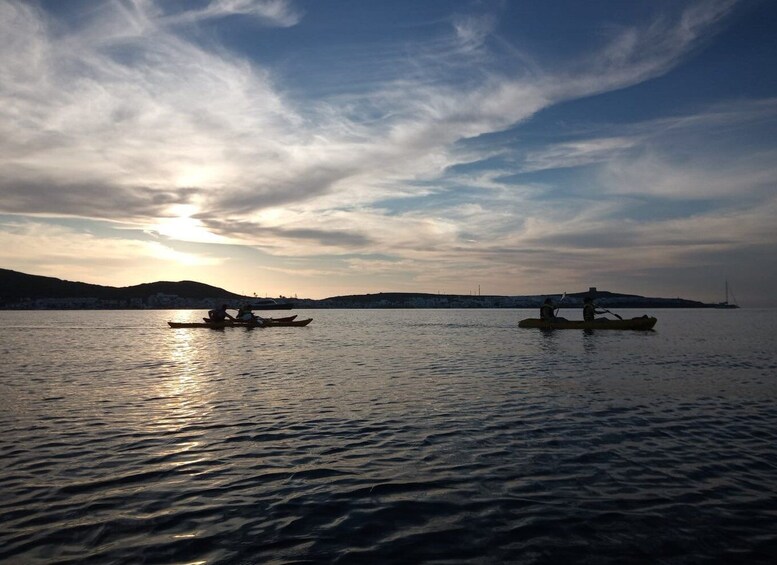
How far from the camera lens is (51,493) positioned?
9.91 metres

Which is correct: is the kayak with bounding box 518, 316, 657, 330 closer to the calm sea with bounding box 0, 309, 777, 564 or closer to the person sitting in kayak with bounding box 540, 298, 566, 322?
the person sitting in kayak with bounding box 540, 298, 566, 322

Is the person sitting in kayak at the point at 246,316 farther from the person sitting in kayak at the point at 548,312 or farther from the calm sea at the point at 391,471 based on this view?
the calm sea at the point at 391,471

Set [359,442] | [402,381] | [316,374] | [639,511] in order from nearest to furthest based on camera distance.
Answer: [639,511] < [359,442] < [402,381] < [316,374]

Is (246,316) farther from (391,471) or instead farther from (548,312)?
(391,471)

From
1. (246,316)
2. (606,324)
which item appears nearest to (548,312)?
(606,324)

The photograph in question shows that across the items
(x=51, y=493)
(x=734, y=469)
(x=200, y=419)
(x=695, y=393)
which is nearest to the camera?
(x=51, y=493)

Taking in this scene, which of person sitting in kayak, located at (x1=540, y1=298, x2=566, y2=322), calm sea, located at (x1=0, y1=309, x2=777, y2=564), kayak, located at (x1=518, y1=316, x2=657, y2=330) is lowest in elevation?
calm sea, located at (x1=0, y1=309, x2=777, y2=564)

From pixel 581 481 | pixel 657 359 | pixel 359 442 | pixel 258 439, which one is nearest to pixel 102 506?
pixel 258 439

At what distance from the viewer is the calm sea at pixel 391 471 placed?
7688 millimetres

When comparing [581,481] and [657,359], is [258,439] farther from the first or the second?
[657,359]

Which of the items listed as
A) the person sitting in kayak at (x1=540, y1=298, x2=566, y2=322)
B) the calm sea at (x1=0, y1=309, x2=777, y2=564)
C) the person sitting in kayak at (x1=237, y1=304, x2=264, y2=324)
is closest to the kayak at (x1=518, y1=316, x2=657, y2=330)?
the person sitting in kayak at (x1=540, y1=298, x2=566, y2=322)

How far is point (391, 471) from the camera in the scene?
11141mm

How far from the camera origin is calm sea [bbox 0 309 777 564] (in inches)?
303

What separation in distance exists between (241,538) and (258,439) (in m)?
6.19
